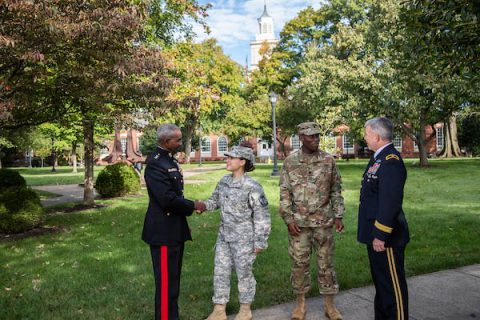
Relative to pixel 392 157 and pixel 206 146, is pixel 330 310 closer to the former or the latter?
pixel 392 157

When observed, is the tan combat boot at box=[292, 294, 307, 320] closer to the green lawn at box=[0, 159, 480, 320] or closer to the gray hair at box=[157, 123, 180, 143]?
the green lawn at box=[0, 159, 480, 320]

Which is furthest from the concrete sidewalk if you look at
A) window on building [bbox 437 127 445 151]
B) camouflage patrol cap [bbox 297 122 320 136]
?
window on building [bbox 437 127 445 151]

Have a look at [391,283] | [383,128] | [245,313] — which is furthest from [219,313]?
[383,128]

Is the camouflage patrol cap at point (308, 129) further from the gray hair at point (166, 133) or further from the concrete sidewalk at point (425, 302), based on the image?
the concrete sidewalk at point (425, 302)

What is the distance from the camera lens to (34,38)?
24.7 feet

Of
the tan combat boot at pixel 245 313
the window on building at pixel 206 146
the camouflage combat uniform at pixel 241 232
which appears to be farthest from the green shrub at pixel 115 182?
the window on building at pixel 206 146

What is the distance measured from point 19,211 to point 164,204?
7089mm

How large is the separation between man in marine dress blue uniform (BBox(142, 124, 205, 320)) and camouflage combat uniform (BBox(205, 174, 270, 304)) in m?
0.46

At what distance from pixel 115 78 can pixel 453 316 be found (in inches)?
314

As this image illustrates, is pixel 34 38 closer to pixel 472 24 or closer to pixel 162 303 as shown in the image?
pixel 162 303

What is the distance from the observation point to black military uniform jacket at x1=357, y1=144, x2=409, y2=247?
11.7ft

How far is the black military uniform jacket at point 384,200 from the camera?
11.7ft

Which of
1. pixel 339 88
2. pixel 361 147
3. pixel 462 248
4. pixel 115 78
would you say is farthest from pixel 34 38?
pixel 361 147

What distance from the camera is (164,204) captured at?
3984mm
